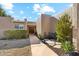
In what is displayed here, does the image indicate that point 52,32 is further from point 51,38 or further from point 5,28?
point 5,28

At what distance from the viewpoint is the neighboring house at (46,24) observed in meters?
5.54

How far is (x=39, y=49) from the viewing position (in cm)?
554

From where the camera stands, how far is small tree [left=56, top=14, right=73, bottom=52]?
5480mm

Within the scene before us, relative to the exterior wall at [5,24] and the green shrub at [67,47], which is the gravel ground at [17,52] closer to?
the exterior wall at [5,24]

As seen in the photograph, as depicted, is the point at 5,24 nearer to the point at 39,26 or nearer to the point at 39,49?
the point at 39,26

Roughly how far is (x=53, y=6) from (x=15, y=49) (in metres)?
1.13

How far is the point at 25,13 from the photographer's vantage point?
552cm

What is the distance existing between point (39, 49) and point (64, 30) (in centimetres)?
62

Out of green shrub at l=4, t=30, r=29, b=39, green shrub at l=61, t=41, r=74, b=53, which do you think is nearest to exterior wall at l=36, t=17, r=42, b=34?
green shrub at l=4, t=30, r=29, b=39

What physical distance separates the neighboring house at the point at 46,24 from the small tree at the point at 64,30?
0.10m

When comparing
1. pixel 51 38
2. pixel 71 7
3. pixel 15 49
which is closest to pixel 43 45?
pixel 51 38

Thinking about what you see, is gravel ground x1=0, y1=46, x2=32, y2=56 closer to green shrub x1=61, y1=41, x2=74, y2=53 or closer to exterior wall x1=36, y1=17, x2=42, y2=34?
exterior wall x1=36, y1=17, x2=42, y2=34

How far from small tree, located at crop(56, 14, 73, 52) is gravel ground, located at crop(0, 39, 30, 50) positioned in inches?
25.5

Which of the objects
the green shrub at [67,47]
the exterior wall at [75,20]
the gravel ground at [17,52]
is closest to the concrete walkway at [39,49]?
the gravel ground at [17,52]
